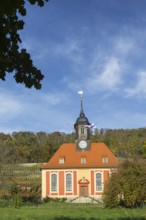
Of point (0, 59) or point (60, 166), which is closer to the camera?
point (0, 59)

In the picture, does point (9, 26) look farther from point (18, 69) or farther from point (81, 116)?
point (81, 116)

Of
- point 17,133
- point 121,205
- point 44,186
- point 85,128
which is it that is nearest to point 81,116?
point 85,128

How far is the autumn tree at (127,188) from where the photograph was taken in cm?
2567

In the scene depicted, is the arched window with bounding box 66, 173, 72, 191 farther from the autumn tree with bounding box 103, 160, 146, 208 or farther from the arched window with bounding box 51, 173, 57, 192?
the autumn tree with bounding box 103, 160, 146, 208

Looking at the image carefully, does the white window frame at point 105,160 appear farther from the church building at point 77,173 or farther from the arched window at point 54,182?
the arched window at point 54,182

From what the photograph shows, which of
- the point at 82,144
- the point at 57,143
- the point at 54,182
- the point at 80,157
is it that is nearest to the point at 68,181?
the point at 54,182

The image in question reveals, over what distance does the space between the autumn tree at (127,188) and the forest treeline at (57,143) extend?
3789 centimetres

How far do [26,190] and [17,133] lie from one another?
47.5m

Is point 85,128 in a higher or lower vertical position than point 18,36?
higher

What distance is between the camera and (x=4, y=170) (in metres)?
50.1

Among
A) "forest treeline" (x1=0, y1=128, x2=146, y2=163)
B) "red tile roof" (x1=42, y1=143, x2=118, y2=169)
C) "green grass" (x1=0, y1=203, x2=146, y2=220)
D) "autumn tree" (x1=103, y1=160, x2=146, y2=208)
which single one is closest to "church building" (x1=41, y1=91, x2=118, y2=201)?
"red tile roof" (x1=42, y1=143, x2=118, y2=169)

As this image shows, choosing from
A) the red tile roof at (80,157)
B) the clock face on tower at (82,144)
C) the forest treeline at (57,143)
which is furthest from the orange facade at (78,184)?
the forest treeline at (57,143)

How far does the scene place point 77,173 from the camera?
4734 centimetres

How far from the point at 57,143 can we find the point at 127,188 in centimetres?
5481
